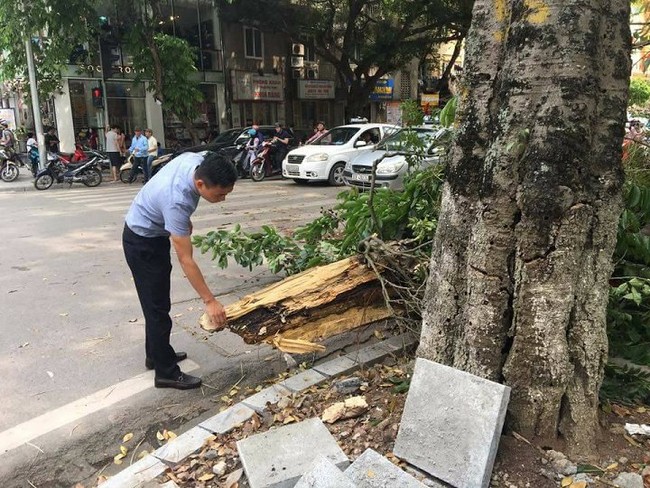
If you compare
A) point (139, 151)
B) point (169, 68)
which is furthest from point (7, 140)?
point (169, 68)

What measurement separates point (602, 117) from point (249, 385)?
104 inches

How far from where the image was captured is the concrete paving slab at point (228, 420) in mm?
2926

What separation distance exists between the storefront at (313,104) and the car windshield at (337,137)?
11.2 meters

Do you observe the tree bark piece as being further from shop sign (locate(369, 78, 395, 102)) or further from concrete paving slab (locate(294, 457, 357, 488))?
shop sign (locate(369, 78, 395, 102))

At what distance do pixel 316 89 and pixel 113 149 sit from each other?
12.3 meters

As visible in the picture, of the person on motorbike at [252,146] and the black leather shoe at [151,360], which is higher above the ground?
the person on motorbike at [252,146]

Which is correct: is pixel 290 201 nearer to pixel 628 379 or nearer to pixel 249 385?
pixel 249 385

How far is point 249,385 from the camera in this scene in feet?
12.0

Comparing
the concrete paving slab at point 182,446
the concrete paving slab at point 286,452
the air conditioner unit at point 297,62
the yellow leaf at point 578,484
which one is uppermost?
the air conditioner unit at point 297,62

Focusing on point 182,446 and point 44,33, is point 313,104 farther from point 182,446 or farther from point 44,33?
point 182,446

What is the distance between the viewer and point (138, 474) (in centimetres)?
262

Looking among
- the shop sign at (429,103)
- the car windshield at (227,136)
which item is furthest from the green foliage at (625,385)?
the car windshield at (227,136)

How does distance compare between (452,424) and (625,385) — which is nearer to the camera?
(452,424)

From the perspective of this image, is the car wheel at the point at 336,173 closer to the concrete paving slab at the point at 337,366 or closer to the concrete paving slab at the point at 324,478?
the concrete paving slab at the point at 337,366
